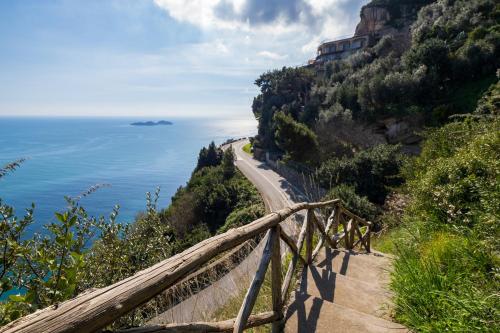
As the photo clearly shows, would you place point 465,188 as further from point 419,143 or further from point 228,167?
point 228,167

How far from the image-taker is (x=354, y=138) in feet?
90.0

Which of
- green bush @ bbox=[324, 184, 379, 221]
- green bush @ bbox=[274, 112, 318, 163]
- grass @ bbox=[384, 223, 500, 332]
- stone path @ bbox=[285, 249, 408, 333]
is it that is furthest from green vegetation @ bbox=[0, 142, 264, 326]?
green bush @ bbox=[274, 112, 318, 163]

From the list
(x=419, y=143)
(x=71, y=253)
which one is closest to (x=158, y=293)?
(x=71, y=253)

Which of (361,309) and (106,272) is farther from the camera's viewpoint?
(106,272)

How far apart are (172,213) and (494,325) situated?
28709 mm

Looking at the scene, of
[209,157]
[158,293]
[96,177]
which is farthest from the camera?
[96,177]

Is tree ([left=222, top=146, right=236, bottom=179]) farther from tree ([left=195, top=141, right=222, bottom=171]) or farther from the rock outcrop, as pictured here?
the rock outcrop

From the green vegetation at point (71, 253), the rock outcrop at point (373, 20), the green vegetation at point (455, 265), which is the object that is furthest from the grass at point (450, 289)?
the rock outcrop at point (373, 20)

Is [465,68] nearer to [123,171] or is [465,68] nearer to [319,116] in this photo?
[319,116]

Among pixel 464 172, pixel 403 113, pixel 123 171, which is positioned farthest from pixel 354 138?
pixel 123 171

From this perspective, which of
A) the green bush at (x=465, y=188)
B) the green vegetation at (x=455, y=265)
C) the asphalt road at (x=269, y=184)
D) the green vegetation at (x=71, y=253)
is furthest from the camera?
the asphalt road at (x=269, y=184)

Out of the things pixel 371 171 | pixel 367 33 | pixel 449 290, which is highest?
pixel 367 33

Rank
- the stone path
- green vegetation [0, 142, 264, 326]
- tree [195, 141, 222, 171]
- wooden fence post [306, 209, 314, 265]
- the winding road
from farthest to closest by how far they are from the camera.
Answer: tree [195, 141, 222, 171], wooden fence post [306, 209, 314, 265], the winding road, the stone path, green vegetation [0, 142, 264, 326]

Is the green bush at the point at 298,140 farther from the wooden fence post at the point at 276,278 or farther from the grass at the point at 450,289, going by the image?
the wooden fence post at the point at 276,278
